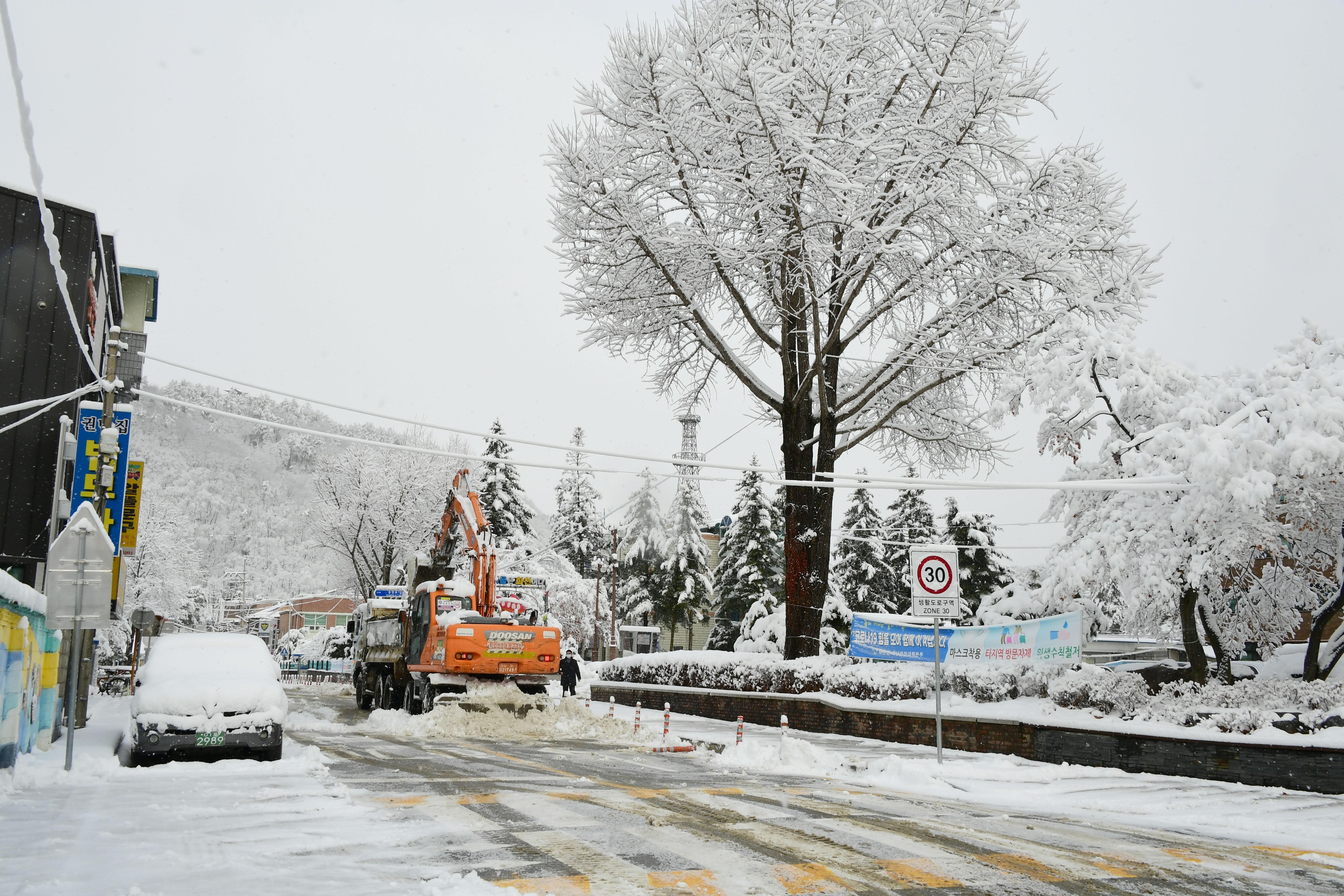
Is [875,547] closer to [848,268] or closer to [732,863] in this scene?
[848,268]

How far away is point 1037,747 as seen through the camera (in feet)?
46.8

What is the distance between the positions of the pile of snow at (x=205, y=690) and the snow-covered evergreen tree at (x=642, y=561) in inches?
1740

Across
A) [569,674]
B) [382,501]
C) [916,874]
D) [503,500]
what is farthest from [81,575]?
[503,500]

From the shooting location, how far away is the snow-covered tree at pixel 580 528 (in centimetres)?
7094

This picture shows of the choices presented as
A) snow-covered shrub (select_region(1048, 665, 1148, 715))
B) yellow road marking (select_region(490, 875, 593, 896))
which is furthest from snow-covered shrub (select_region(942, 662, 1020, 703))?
yellow road marking (select_region(490, 875, 593, 896))

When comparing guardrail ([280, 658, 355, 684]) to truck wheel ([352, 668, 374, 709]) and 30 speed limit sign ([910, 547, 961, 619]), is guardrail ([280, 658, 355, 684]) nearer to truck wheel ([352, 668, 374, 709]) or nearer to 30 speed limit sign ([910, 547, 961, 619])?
truck wheel ([352, 668, 374, 709])

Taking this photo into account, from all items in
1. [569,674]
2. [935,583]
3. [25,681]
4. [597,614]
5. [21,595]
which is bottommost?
[569,674]

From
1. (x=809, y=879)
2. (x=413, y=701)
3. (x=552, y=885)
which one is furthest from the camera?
(x=413, y=701)

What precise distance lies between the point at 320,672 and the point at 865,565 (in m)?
28.8

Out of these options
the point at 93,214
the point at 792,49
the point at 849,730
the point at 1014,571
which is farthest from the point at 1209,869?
the point at 1014,571

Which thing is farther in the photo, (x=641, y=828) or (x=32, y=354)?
(x=32, y=354)

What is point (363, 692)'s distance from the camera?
27531mm

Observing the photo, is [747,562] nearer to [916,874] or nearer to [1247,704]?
[1247,704]

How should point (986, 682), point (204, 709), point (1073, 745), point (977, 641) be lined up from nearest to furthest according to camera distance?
point (204, 709), point (1073, 745), point (986, 682), point (977, 641)
